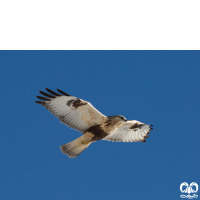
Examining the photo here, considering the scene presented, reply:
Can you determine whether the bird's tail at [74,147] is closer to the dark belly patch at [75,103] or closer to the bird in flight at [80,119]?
the bird in flight at [80,119]

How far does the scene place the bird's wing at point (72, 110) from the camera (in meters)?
7.80

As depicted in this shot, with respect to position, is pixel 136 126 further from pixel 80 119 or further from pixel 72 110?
pixel 72 110

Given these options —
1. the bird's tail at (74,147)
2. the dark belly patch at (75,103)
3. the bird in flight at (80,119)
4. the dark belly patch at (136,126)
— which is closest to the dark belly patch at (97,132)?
the bird in flight at (80,119)

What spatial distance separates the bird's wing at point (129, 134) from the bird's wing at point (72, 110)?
0.87m

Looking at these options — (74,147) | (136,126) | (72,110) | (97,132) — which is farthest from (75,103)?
(136,126)

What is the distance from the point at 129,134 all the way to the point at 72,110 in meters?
1.74

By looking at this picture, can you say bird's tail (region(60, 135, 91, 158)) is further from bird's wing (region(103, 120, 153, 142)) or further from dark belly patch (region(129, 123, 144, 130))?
dark belly patch (region(129, 123, 144, 130))

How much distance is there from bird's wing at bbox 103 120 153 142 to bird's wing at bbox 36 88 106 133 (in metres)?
0.87

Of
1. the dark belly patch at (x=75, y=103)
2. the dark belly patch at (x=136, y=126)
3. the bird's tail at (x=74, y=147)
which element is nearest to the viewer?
the dark belly patch at (x=75, y=103)

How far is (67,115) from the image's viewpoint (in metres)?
8.05

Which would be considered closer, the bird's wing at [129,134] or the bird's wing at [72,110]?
the bird's wing at [72,110]
